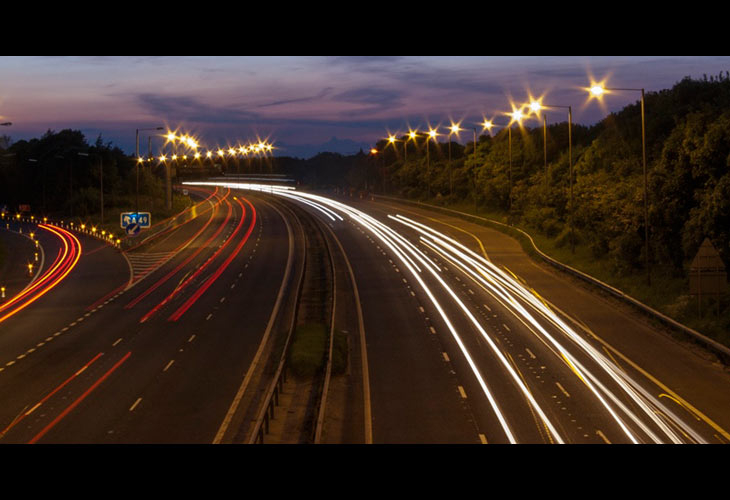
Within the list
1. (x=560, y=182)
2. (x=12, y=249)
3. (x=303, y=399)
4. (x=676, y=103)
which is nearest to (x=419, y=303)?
(x=303, y=399)

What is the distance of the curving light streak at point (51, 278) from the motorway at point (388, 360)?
2.58ft

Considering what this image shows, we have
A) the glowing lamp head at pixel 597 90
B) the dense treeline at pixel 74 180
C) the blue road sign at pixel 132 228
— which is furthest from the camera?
the dense treeline at pixel 74 180

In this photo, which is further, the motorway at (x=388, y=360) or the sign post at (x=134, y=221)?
the sign post at (x=134, y=221)

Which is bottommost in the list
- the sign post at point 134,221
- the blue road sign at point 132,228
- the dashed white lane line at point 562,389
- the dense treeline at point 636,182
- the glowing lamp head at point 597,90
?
the dashed white lane line at point 562,389

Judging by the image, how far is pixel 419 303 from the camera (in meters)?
42.0

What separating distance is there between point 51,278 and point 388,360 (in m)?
33.8

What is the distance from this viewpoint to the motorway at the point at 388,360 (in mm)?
21828

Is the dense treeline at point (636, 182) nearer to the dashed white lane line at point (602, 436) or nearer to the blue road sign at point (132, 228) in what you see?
the dashed white lane line at point (602, 436)

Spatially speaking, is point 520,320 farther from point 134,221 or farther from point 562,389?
point 134,221

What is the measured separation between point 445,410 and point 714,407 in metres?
7.48

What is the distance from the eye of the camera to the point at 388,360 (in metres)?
30.2

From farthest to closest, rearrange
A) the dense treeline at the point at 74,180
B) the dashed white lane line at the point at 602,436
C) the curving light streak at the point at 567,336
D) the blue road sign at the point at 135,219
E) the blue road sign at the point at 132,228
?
the dense treeline at the point at 74,180
the blue road sign at the point at 132,228
the blue road sign at the point at 135,219
the curving light streak at the point at 567,336
the dashed white lane line at the point at 602,436

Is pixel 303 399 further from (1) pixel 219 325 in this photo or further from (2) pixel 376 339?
(1) pixel 219 325

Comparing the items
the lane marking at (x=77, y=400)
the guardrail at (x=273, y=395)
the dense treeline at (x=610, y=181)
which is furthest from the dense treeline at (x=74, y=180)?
the lane marking at (x=77, y=400)
